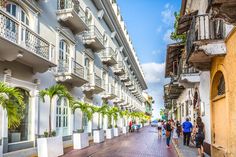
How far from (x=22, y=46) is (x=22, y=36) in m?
0.95

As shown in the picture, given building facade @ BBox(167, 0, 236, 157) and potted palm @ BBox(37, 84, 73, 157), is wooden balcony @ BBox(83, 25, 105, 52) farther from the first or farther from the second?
building facade @ BBox(167, 0, 236, 157)

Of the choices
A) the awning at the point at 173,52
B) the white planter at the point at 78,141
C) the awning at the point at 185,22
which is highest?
the awning at the point at 185,22

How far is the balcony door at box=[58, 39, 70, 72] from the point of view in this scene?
19.1 meters

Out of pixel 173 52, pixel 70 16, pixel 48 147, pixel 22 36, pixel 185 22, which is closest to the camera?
pixel 22 36

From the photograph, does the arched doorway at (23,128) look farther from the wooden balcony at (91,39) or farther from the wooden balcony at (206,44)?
the wooden balcony at (91,39)

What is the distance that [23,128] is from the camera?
14.7 m

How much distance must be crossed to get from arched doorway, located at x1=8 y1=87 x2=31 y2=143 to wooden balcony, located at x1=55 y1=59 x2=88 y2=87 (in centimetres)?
335

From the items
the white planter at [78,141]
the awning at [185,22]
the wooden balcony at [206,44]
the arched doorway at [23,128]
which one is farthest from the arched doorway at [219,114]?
the arched doorway at [23,128]

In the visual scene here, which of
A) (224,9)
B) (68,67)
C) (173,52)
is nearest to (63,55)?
(68,67)

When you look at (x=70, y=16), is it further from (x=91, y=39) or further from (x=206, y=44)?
(x=206, y=44)

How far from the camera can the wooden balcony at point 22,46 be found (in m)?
11.9

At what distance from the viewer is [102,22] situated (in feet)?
104

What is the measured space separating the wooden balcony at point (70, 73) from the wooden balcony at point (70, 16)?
7.75 ft

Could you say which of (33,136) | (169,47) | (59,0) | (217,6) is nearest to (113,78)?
(169,47)
